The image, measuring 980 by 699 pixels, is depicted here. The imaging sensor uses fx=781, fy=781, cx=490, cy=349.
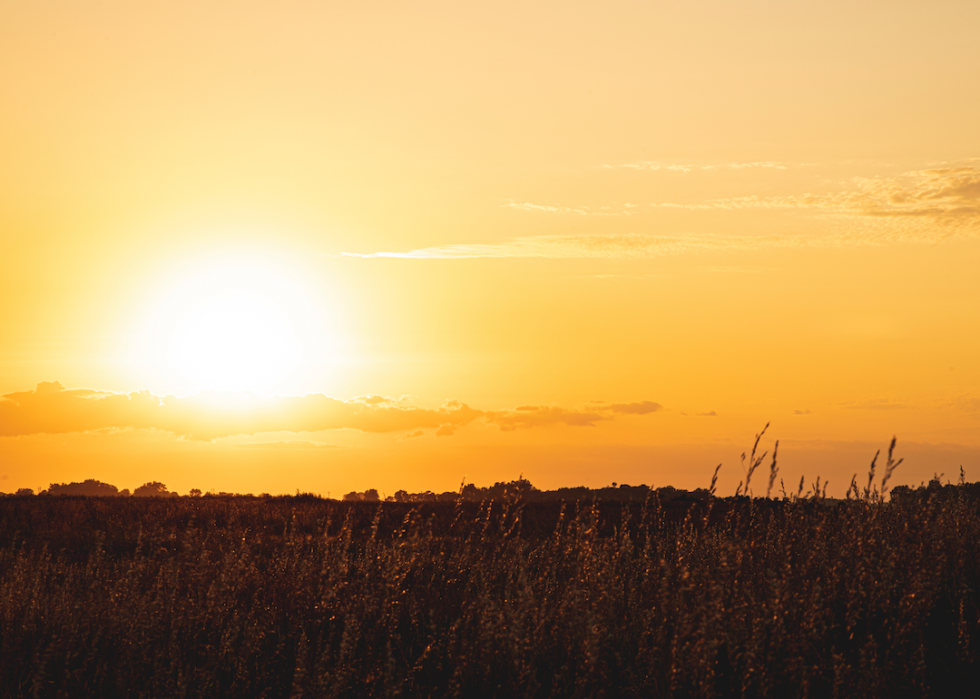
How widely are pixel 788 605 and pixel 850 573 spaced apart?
4.07ft

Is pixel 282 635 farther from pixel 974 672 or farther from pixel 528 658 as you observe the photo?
pixel 974 672

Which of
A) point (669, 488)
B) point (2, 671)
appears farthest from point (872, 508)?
point (669, 488)

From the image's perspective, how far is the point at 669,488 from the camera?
32.9 m

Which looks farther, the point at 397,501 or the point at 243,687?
the point at 397,501

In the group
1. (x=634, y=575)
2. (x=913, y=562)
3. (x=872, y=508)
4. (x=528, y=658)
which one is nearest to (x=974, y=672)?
(x=913, y=562)

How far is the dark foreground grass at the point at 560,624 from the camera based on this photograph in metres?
4.35

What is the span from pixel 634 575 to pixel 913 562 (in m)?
2.11

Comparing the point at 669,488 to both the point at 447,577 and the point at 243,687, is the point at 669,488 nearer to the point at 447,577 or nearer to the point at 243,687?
the point at 447,577

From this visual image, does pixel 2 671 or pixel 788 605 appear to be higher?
pixel 788 605

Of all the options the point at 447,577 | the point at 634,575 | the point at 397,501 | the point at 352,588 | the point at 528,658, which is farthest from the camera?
the point at 397,501

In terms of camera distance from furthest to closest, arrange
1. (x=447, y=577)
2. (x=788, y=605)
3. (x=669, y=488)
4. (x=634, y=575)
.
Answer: (x=669, y=488), (x=447, y=577), (x=634, y=575), (x=788, y=605)

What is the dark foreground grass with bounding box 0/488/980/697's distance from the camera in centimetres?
435

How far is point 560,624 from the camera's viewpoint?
17.1 ft

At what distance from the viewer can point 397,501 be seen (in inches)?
1180
